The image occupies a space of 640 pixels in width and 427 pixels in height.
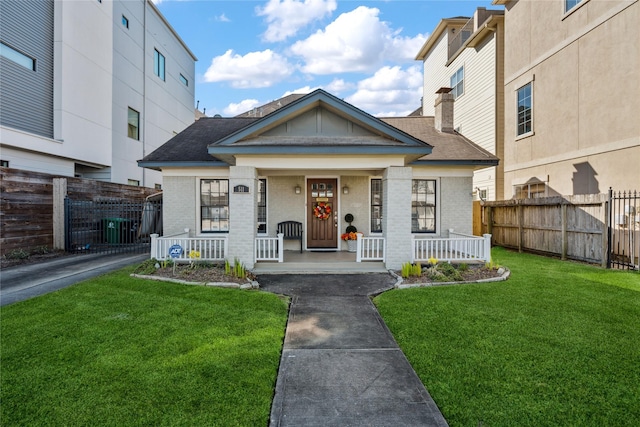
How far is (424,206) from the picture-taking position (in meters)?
11.3

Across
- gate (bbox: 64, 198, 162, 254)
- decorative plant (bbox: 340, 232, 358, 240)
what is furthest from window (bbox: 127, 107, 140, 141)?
decorative plant (bbox: 340, 232, 358, 240)

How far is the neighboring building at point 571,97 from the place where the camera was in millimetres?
9898

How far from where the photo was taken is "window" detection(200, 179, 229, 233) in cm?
1106

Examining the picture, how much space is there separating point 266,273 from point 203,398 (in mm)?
5468

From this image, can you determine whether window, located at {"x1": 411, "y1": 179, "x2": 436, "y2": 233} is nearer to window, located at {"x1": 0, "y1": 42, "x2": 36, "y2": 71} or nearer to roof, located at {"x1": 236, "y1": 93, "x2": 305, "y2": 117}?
window, located at {"x1": 0, "y1": 42, "x2": 36, "y2": 71}

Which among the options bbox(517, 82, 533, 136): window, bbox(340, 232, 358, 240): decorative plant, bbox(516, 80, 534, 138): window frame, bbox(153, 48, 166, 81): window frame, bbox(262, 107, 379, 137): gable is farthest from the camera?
bbox(153, 48, 166, 81): window frame

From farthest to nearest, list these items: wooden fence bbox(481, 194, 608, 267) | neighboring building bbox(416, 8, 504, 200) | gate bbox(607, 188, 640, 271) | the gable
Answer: neighboring building bbox(416, 8, 504, 200), wooden fence bbox(481, 194, 608, 267), the gable, gate bbox(607, 188, 640, 271)

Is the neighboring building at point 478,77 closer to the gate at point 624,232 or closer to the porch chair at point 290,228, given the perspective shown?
the gate at point 624,232

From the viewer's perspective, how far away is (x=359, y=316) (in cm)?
552

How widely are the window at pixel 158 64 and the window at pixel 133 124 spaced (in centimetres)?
370

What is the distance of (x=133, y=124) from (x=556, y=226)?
2036 centimetres

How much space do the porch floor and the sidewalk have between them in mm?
4091

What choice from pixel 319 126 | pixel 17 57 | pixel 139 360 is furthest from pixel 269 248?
pixel 17 57

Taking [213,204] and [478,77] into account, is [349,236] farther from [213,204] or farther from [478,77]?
[478,77]
